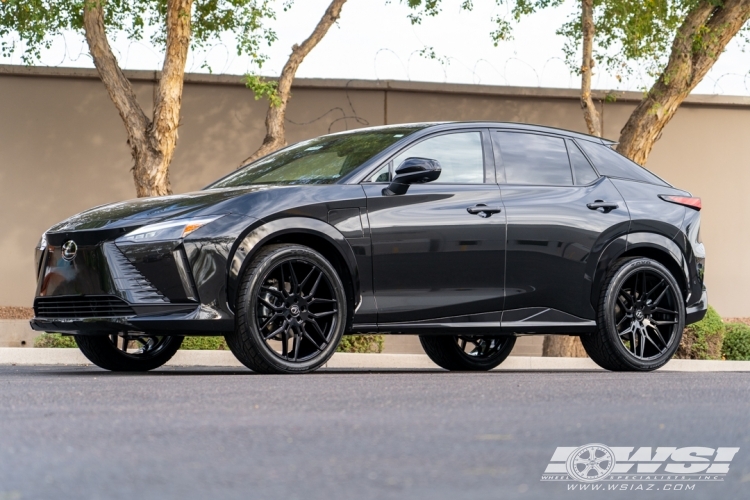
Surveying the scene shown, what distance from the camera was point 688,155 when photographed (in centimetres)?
1794

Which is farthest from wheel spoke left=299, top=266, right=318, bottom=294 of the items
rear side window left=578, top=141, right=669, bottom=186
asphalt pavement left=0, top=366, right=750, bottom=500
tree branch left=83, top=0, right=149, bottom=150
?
tree branch left=83, top=0, right=149, bottom=150

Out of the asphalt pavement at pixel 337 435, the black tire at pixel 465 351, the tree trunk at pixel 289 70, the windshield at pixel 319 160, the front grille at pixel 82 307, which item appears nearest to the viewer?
the asphalt pavement at pixel 337 435

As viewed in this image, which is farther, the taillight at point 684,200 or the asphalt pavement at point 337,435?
the taillight at point 684,200

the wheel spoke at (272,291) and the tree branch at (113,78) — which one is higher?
the tree branch at (113,78)

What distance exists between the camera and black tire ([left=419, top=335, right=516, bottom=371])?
31.6 ft

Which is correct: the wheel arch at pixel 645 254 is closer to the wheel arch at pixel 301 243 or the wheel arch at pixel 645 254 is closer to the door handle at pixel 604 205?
the door handle at pixel 604 205

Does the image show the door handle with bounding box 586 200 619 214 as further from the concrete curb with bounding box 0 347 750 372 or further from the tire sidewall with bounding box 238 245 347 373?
the concrete curb with bounding box 0 347 750 372

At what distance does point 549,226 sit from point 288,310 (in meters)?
2.12

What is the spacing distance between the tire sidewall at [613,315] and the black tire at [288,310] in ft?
7.33

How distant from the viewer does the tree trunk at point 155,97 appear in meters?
13.5

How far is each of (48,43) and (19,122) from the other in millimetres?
2033

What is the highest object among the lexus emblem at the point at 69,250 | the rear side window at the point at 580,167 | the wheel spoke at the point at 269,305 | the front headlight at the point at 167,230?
the rear side window at the point at 580,167

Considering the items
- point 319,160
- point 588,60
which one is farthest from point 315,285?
point 588,60

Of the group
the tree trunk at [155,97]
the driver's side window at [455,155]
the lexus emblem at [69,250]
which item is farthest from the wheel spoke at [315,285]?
the tree trunk at [155,97]
